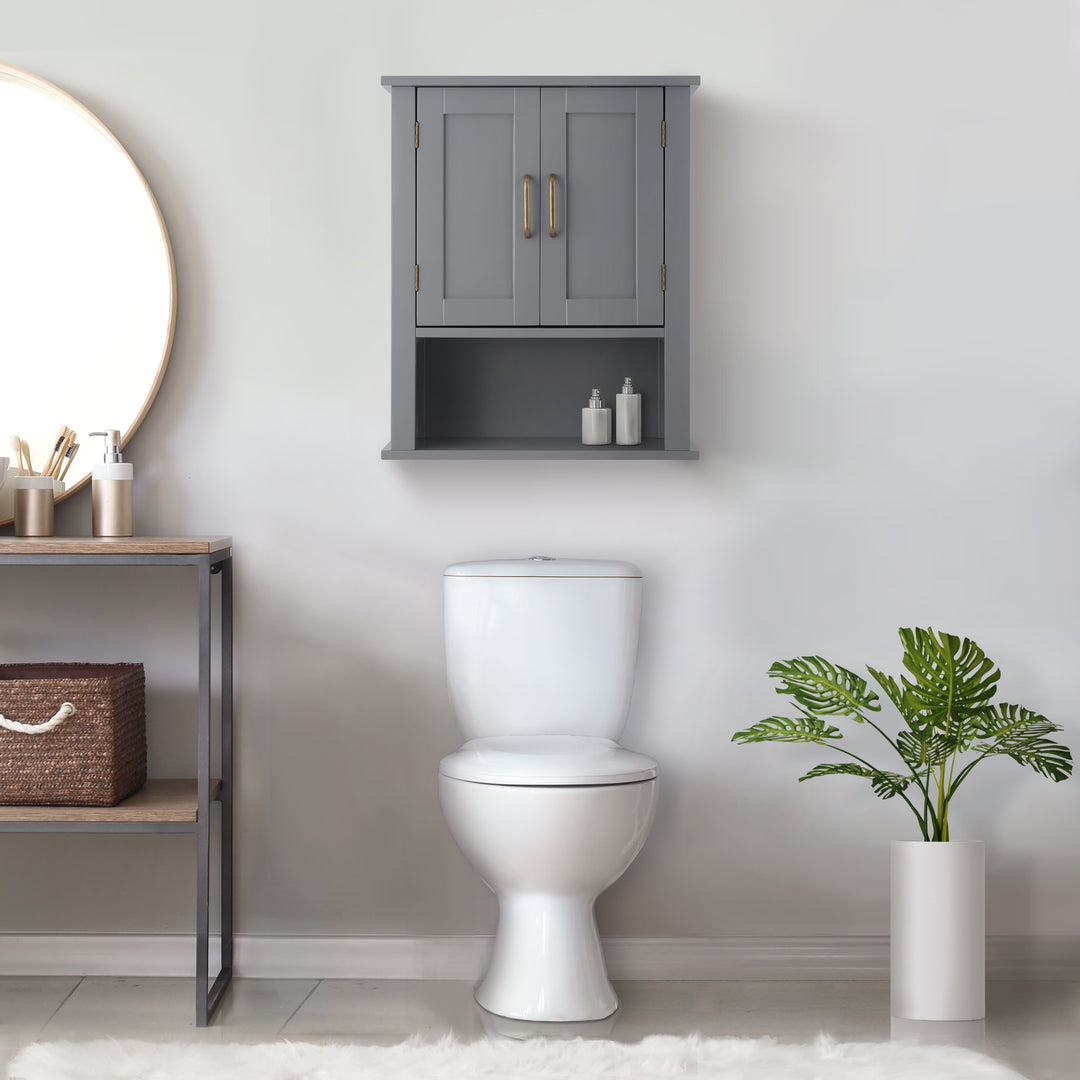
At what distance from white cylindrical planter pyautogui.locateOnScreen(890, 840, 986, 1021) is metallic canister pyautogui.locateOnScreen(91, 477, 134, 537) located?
156 centimetres

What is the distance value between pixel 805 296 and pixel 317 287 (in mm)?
997

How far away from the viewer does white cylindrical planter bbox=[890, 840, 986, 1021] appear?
80.0 inches

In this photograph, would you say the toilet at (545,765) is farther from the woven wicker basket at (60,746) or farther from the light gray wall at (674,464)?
the woven wicker basket at (60,746)

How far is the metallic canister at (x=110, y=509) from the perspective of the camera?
214 centimetres

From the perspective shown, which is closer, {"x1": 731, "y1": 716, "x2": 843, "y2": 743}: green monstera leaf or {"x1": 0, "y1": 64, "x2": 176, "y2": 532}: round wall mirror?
{"x1": 731, "y1": 716, "x2": 843, "y2": 743}: green monstera leaf

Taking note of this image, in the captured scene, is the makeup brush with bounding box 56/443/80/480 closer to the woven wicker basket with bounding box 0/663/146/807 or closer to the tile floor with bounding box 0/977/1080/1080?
the woven wicker basket with bounding box 0/663/146/807

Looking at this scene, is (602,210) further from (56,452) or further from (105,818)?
(105,818)

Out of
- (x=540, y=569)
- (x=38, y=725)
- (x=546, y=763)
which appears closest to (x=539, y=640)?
(x=540, y=569)

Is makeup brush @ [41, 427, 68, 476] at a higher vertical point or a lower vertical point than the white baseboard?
higher

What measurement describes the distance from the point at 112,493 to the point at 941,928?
1717 millimetres

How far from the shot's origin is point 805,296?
2.32 metres

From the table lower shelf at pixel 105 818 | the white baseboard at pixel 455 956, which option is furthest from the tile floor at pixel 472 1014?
the table lower shelf at pixel 105 818

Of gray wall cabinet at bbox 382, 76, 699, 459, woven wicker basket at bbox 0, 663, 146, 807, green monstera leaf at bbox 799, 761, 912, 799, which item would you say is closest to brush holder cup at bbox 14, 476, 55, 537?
woven wicker basket at bbox 0, 663, 146, 807

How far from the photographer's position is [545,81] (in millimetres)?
2150
